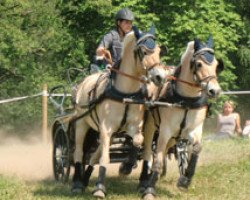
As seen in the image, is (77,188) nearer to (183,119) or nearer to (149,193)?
(149,193)

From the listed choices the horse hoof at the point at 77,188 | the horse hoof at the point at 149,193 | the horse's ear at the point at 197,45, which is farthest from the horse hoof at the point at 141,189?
the horse's ear at the point at 197,45

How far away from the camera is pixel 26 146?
15922mm

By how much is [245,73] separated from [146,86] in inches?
837

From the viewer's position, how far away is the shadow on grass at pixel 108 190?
8.30 m

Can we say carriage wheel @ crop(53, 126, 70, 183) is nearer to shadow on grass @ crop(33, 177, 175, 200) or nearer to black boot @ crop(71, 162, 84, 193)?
shadow on grass @ crop(33, 177, 175, 200)

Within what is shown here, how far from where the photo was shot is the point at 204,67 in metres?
7.73

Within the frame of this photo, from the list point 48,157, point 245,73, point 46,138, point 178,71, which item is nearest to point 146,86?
point 178,71

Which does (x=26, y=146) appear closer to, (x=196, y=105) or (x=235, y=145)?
(x=235, y=145)

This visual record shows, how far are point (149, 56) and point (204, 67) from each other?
2.14 ft

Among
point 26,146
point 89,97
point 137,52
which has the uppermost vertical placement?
point 137,52

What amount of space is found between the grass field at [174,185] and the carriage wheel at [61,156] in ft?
0.50

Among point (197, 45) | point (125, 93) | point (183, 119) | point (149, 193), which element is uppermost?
point (197, 45)

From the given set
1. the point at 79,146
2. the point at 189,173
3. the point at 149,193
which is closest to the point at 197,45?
the point at 189,173

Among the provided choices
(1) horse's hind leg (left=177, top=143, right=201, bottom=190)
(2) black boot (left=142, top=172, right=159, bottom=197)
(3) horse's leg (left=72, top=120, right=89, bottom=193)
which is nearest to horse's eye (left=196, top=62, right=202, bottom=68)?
(1) horse's hind leg (left=177, top=143, right=201, bottom=190)
